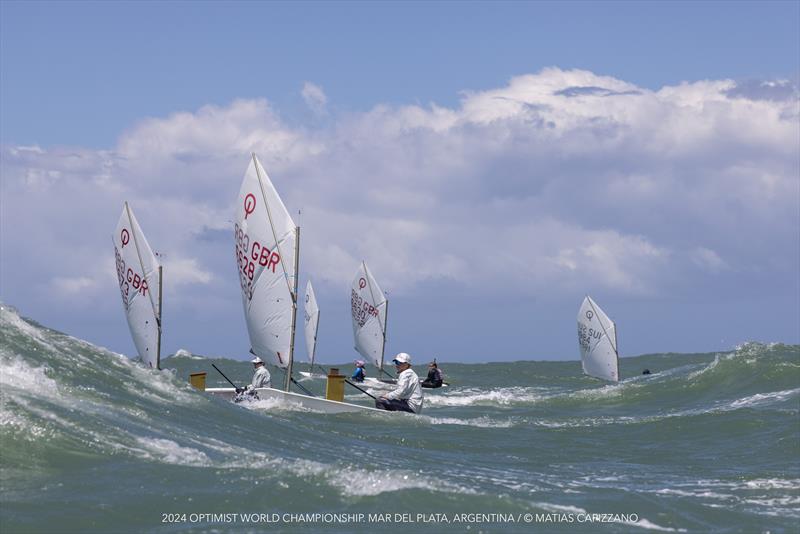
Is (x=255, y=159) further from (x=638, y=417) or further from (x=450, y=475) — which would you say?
(x=450, y=475)

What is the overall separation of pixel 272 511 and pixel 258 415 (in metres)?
7.01

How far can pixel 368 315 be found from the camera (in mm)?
48844

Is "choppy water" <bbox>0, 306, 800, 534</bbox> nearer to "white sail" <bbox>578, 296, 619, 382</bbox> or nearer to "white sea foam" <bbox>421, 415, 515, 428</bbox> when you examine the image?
"white sea foam" <bbox>421, 415, 515, 428</bbox>

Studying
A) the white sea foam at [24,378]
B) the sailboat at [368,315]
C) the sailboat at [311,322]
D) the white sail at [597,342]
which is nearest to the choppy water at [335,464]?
the white sea foam at [24,378]

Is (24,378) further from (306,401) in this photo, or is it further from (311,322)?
(311,322)

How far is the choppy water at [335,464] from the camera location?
10195 millimetres

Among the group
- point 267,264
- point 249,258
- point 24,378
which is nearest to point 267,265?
point 267,264

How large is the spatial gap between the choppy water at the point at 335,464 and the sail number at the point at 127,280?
24.2 ft

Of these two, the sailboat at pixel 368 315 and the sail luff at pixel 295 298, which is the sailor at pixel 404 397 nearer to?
the sail luff at pixel 295 298

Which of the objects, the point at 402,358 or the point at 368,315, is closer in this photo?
the point at 402,358

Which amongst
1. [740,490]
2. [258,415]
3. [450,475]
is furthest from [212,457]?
[740,490]

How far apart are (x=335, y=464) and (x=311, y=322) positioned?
3865 cm

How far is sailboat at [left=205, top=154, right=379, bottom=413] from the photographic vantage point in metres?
A: 23.9

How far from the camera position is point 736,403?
28.2m
